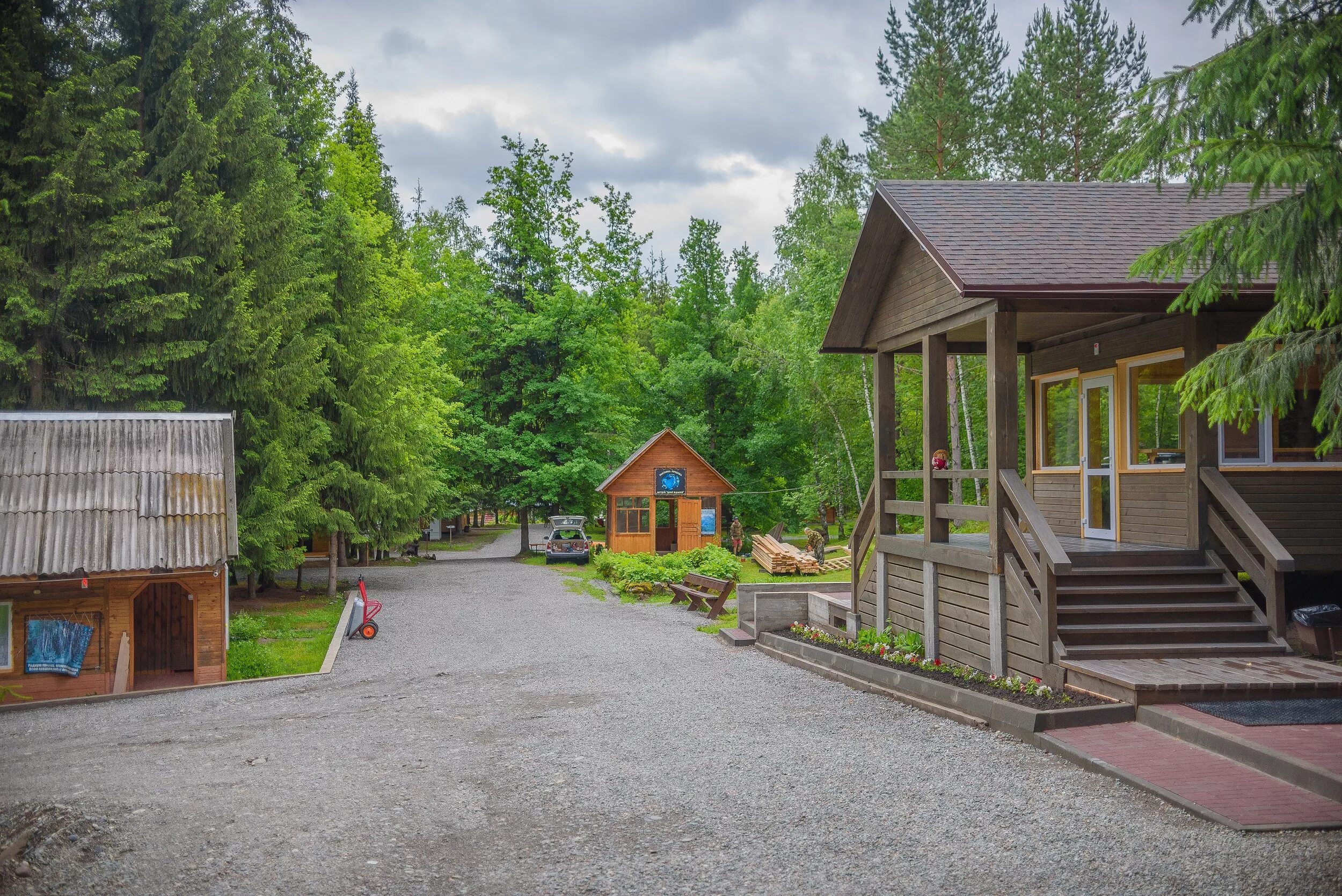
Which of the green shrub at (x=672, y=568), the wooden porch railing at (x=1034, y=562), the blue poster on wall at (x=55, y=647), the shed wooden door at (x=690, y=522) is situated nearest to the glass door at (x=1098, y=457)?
the wooden porch railing at (x=1034, y=562)

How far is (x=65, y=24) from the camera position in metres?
16.8

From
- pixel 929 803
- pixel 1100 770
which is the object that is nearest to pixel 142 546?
pixel 929 803

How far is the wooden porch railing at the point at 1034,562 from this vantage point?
769 cm

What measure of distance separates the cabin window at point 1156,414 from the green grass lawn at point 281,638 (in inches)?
437

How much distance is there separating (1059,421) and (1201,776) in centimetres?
705

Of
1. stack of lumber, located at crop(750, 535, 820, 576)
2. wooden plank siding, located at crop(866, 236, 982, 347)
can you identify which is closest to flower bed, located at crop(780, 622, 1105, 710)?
wooden plank siding, located at crop(866, 236, 982, 347)

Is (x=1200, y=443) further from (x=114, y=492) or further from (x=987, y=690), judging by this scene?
(x=114, y=492)

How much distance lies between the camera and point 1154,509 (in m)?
9.68

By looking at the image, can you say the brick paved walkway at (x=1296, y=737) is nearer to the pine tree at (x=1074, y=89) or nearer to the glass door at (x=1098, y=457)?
the glass door at (x=1098, y=457)

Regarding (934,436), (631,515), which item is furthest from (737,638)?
(631,515)

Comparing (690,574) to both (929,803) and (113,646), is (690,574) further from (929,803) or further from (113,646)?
(929,803)

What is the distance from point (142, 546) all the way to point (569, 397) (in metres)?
20.5

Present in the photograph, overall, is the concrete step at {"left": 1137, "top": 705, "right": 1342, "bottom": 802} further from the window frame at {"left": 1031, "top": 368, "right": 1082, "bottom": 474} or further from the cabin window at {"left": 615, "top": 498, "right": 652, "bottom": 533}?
the cabin window at {"left": 615, "top": 498, "right": 652, "bottom": 533}

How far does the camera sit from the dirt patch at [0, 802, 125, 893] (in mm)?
4578
